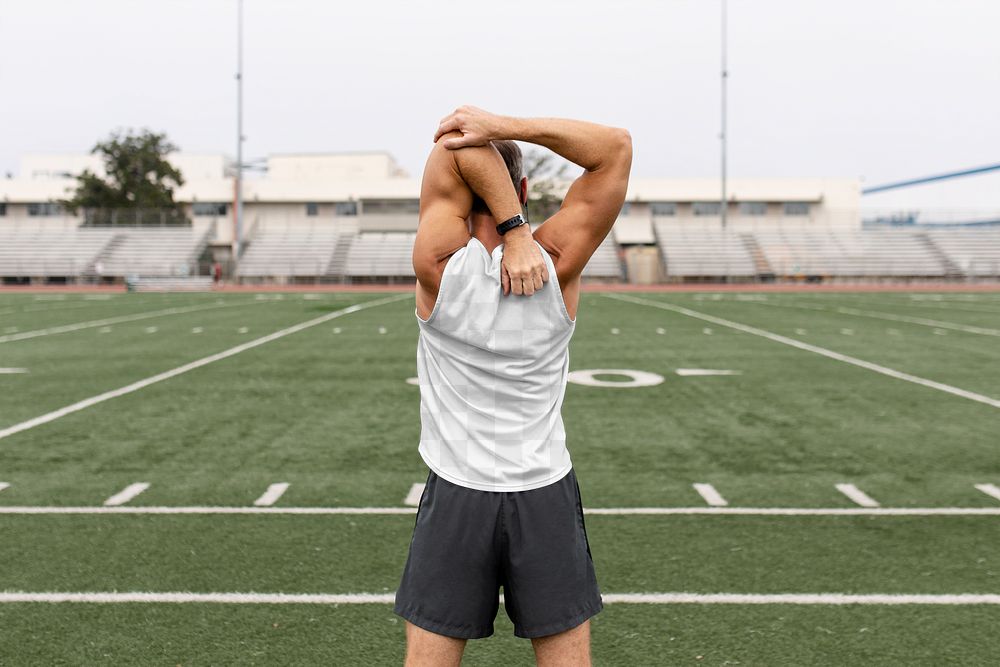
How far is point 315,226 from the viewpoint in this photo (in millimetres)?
54031

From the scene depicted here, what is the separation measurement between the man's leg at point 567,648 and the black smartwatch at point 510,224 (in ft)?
2.98

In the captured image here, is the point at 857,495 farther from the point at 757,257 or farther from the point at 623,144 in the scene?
the point at 757,257

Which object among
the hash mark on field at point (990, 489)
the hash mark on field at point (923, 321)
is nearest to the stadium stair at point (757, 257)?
the hash mark on field at point (923, 321)

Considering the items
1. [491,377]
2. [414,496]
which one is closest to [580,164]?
[491,377]

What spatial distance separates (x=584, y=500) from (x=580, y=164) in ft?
11.7

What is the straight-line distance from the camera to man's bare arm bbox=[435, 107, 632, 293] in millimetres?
1802

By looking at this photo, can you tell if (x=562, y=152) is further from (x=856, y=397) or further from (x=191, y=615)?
(x=856, y=397)

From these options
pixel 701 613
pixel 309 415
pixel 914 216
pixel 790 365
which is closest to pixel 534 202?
pixel 914 216

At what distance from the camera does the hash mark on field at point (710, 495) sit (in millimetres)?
5105

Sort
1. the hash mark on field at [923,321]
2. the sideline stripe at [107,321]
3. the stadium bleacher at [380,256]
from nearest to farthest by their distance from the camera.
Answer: the sideline stripe at [107,321] < the hash mark on field at [923,321] < the stadium bleacher at [380,256]

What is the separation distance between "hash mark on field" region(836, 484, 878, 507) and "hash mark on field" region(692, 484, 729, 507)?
2.60ft

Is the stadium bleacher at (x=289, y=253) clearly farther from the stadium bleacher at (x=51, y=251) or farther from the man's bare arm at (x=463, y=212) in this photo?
the man's bare arm at (x=463, y=212)

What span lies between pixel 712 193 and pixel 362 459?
5173 centimetres

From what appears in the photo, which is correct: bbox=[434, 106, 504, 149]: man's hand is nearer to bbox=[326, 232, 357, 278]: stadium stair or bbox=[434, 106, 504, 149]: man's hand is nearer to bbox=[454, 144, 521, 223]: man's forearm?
bbox=[454, 144, 521, 223]: man's forearm
